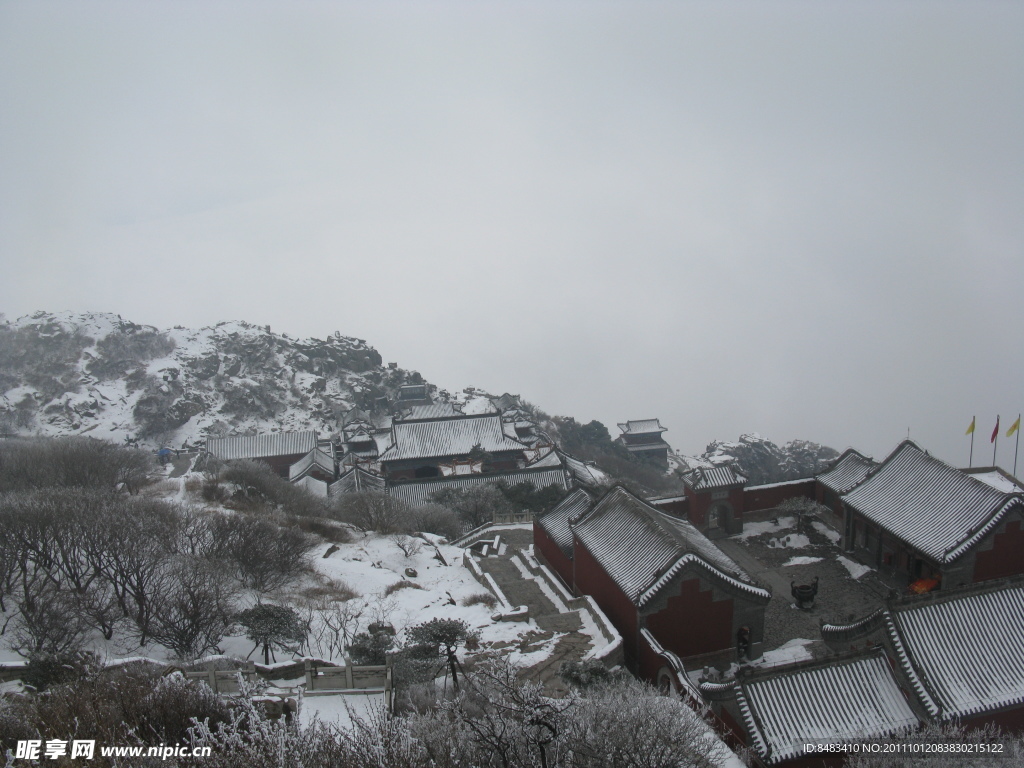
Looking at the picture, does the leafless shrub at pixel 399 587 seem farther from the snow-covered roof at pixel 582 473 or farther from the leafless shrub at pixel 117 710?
the snow-covered roof at pixel 582 473

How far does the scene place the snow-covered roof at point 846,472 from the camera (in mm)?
29266

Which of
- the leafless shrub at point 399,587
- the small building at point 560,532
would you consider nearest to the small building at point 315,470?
the leafless shrub at point 399,587

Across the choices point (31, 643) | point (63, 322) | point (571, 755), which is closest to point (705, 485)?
point (571, 755)

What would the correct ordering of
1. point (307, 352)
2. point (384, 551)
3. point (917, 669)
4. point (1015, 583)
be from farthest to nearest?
point (307, 352)
point (384, 551)
point (1015, 583)
point (917, 669)

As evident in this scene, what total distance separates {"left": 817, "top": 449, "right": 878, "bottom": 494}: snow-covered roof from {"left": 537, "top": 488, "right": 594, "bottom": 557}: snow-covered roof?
A: 11.9 m

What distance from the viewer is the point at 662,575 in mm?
18062

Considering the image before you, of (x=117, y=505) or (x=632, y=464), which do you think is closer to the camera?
(x=117, y=505)

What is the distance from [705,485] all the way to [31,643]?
2380 cm

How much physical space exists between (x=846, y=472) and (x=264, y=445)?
44734 mm

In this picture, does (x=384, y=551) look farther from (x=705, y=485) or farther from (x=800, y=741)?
(x=800, y=741)

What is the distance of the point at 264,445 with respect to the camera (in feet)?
185

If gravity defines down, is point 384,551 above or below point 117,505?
below

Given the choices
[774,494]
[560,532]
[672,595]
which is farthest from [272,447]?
[672,595]

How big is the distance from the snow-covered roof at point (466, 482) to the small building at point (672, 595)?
1912cm
